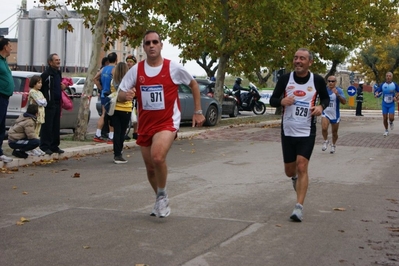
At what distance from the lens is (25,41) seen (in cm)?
8050

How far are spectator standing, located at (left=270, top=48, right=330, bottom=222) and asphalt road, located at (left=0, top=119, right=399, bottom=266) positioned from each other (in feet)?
2.14

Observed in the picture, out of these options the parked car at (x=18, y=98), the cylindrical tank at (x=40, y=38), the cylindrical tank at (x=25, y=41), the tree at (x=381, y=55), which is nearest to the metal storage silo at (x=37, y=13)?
the cylindrical tank at (x=40, y=38)

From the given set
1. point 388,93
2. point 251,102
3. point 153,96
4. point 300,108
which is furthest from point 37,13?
point 153,96

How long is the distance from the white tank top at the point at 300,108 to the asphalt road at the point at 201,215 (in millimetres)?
956

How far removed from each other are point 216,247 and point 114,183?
Answer: 463cm

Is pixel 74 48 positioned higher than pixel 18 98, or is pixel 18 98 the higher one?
pixel 74 48

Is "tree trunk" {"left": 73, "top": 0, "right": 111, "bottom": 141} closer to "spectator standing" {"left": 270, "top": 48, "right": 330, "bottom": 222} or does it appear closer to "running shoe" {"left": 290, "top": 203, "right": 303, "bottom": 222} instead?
"spectator standing" {"left": 270, "top": 48, "right": 330, "bottom": 222}

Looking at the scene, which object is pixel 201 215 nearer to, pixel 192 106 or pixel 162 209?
pixel 162 209

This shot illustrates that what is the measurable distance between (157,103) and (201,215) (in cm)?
131

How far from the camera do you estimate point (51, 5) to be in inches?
816

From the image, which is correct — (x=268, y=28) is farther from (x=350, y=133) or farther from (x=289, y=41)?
(x=350, y=133)

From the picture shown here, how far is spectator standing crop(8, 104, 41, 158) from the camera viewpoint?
1369cm

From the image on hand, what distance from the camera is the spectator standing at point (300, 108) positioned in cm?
898

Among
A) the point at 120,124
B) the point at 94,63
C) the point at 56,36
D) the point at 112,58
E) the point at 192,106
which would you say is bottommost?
the point at 192,106
